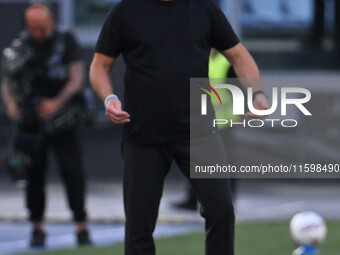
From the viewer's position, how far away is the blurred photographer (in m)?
8.59

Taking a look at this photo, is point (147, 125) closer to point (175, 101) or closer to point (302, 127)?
point (175, 101)

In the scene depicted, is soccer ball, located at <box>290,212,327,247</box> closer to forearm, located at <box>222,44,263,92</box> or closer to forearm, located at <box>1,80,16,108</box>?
forearm, located at <box>222,44,263,92</box>

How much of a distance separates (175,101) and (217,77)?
13.6ft

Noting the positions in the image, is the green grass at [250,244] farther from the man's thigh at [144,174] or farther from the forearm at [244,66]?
the forearm at [244,66]

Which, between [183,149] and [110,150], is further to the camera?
[110,150]

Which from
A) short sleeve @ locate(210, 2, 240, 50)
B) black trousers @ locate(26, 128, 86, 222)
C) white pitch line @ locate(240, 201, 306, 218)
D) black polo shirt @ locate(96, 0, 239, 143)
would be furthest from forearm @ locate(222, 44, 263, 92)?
white pitch line @ locate(240, 201, 306, 218)

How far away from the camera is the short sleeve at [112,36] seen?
548 cm

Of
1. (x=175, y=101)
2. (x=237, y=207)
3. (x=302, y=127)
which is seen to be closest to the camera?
(x=175, y=101)

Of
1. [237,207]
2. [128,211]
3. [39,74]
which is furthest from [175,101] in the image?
[237,207]

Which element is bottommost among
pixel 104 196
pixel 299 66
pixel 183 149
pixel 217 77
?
pixel 104 196

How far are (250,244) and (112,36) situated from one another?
3.64 meters

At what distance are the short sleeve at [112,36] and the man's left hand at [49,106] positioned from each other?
3.03m

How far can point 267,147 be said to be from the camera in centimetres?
1363

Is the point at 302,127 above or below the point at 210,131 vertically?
below
